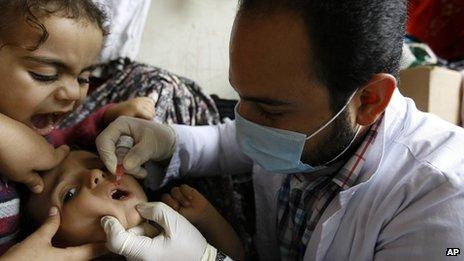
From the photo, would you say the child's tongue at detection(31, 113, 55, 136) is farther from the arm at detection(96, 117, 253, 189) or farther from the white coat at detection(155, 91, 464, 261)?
the white coat at detection(155, 91, 464, 261)

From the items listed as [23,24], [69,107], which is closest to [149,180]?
[69,107]

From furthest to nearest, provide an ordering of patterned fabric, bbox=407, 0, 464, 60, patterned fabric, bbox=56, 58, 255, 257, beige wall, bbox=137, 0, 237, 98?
patterned fabric, bbox=407, 0, 464, 60
beige wall, bbox=137, 0, 237, 98
patterned fabric, bbox=56, 58, 255, 257

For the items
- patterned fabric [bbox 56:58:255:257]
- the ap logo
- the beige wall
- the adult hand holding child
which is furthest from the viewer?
the beige wall

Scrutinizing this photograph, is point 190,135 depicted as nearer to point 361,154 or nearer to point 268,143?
point 268,143

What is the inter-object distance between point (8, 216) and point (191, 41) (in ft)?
4.49

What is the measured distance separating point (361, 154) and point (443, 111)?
3.34 ft

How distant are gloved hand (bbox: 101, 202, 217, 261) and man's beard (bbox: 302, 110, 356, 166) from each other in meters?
0.35

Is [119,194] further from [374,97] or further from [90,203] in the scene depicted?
[374,97]

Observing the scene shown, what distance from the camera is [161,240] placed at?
1.04 meters

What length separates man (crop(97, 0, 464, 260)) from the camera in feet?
2.93

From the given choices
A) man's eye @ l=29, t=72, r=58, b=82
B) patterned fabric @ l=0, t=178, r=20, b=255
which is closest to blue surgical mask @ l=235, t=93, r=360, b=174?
man's eye @ l=29, t=72, r=58, b=82

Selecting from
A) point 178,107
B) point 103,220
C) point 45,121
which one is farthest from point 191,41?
point 103,220

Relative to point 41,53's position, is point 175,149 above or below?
below

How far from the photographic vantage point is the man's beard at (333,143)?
40.6 inches
